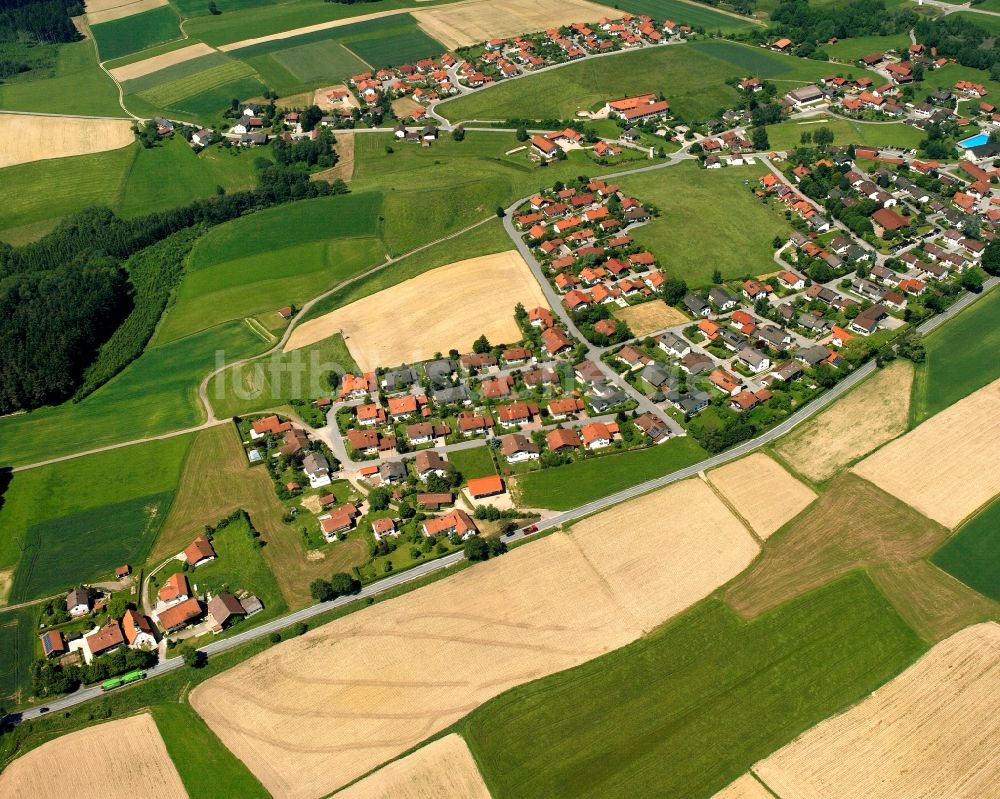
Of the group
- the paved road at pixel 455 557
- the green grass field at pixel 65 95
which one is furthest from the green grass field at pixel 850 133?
the green grass field at pixel 65 95

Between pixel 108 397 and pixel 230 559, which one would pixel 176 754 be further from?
pixel 108 397

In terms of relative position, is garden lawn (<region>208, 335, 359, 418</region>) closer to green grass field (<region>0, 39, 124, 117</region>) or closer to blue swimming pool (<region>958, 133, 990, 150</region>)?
green grass field (<region>0, 39, 124, 117</region>)

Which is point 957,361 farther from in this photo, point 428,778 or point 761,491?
point 428,778

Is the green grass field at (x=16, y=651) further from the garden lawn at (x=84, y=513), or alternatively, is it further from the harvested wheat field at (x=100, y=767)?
the harvested wheat field at (x=100, y=767)

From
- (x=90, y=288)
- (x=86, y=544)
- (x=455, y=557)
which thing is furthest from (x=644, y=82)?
(x=86, y=544)

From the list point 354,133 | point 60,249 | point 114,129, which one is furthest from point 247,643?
point 114,129

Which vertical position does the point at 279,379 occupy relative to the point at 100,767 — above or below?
above

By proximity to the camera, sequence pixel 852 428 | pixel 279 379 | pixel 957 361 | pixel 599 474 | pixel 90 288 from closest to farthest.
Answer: pixel 599 474 → pixel 852 428 → pixel 957 361 → pixel 279 379 → pixel 90 288

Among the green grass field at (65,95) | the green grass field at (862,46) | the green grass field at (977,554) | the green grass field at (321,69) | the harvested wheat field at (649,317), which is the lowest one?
the harvested wheat field at (649,317)
